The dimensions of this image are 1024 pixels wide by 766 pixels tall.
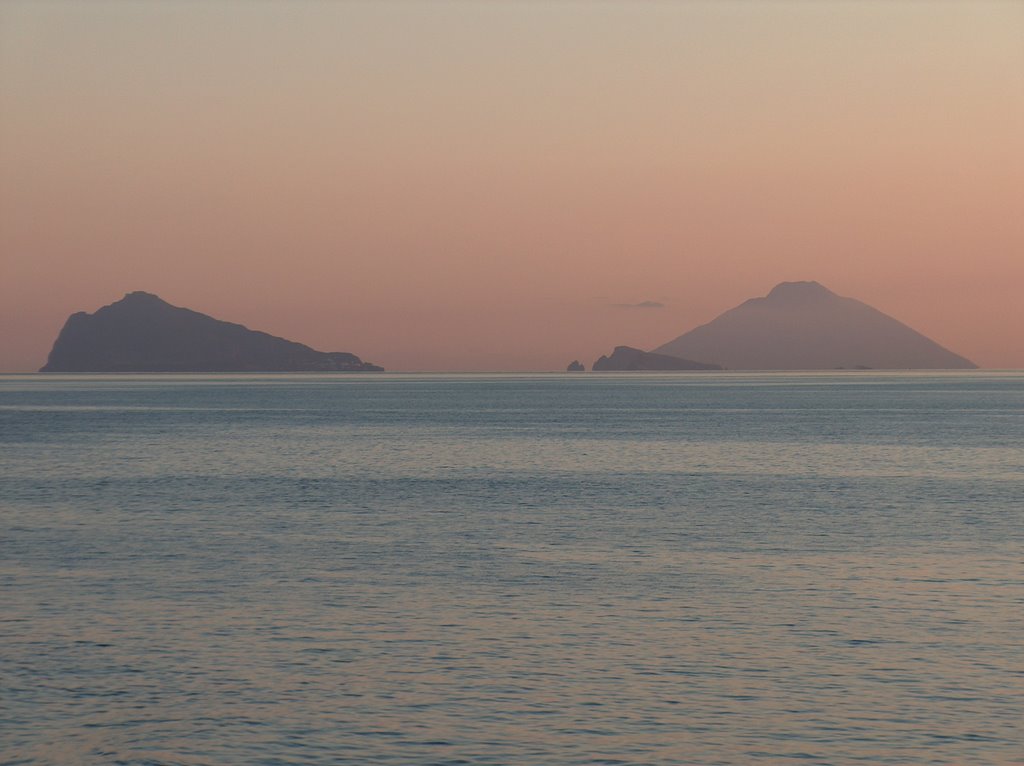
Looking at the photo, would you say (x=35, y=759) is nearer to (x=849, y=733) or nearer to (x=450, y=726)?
(x=450, y=726)

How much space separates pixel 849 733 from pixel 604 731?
159 inches

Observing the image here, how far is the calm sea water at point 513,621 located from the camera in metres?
20.7

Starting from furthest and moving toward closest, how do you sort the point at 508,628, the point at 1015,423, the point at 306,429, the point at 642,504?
1. the point at 1015,423
2. the point at 306,429
3. the point at 642,504
4. the point at 508,628

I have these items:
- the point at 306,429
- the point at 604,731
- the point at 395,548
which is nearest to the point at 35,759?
the point at 604,731

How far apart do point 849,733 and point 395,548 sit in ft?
78.7

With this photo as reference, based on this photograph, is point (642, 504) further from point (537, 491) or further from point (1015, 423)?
point (1015, 423)

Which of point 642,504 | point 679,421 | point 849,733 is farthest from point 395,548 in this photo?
point 679,421

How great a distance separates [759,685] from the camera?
23.5 meters

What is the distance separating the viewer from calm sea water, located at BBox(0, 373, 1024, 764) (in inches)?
816

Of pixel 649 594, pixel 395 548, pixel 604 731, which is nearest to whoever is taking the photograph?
pixel 604 731

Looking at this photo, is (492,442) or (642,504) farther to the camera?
(492,442)

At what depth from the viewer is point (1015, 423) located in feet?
467

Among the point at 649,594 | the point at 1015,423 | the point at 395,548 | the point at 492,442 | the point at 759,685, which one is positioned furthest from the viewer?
the point at 1015,423

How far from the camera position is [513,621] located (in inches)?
1159
